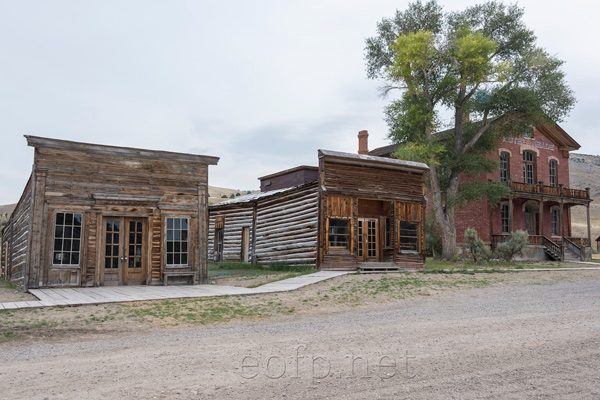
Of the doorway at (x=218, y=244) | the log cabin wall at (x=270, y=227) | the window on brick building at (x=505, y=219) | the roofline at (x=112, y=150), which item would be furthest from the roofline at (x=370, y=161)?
the window on brick building at (x=505, y=219)

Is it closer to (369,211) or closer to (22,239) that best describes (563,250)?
(369,211)

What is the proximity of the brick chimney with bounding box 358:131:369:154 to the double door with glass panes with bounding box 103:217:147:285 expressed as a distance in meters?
18.0

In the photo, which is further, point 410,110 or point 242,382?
point 410,110

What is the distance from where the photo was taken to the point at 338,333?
24.6ft

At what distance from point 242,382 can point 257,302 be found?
5.81 m

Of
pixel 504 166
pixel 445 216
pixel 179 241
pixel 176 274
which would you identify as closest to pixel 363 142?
pixel 445 216

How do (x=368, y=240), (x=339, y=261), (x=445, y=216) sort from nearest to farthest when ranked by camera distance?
(x=339, y=261)
(x=368, y=240)
(x=445, y=216)

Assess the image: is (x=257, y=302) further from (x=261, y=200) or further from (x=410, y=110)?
(x=410, y=110)

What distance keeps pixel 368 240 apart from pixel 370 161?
10.7 feet

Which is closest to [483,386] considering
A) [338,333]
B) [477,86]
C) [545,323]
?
[338,333]

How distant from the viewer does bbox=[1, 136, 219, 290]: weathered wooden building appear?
43.1ft

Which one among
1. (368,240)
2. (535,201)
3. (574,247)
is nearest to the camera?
(368,240)

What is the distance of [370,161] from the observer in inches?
763

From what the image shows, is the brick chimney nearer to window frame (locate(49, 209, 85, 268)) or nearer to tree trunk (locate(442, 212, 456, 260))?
tree trunk (locate(442, 212, 456, 260))
